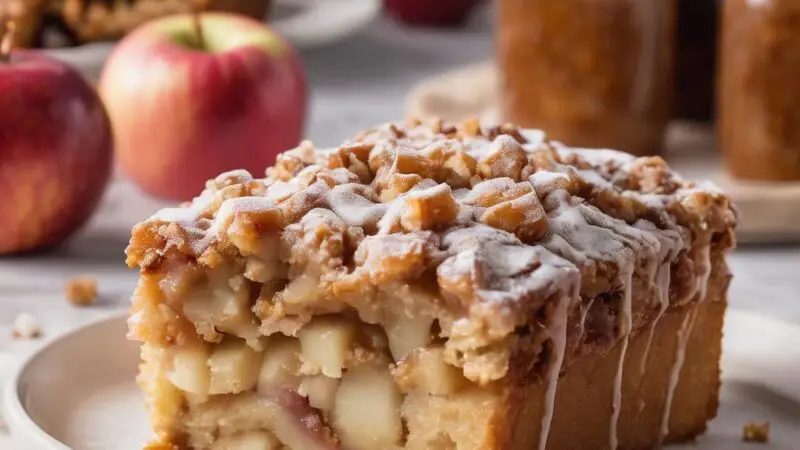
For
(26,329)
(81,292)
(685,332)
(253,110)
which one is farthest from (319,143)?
(685,332)

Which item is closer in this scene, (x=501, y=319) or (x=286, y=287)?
(x=501, y=319)

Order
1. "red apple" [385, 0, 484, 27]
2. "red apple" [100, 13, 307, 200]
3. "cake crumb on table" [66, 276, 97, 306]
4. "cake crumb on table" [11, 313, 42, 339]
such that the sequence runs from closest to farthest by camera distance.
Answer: "cake crumb on table" [11, 313, 42, 339] < "cake crumb on table" [66, 276, 97, 306] < "red apple" [100, 13, 307, 200] < "red apple" [385, 0, 484, 27]

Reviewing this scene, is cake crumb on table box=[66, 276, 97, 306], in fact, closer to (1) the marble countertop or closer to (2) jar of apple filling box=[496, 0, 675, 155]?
(1) the marble countertop

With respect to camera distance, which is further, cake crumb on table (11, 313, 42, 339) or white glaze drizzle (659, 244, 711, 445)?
cake crumb on table (11, 313, 42, 339)

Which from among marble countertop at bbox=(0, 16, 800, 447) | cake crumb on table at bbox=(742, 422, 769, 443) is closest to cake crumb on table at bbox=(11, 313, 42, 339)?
marble countertop at bbox=(0, 16, 800, 447)

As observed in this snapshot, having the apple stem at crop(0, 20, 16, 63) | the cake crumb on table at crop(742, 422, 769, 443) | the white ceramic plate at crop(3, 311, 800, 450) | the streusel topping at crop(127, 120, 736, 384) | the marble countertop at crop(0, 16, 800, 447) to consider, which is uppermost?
the streusel topping at crop(127, 120, 736, 384)

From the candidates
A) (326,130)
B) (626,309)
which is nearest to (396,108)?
(326,130)

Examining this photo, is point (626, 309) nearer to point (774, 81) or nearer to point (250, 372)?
point (250, 372)

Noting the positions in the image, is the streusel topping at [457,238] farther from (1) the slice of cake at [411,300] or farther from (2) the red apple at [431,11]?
(2) the red apple at [431,11]
